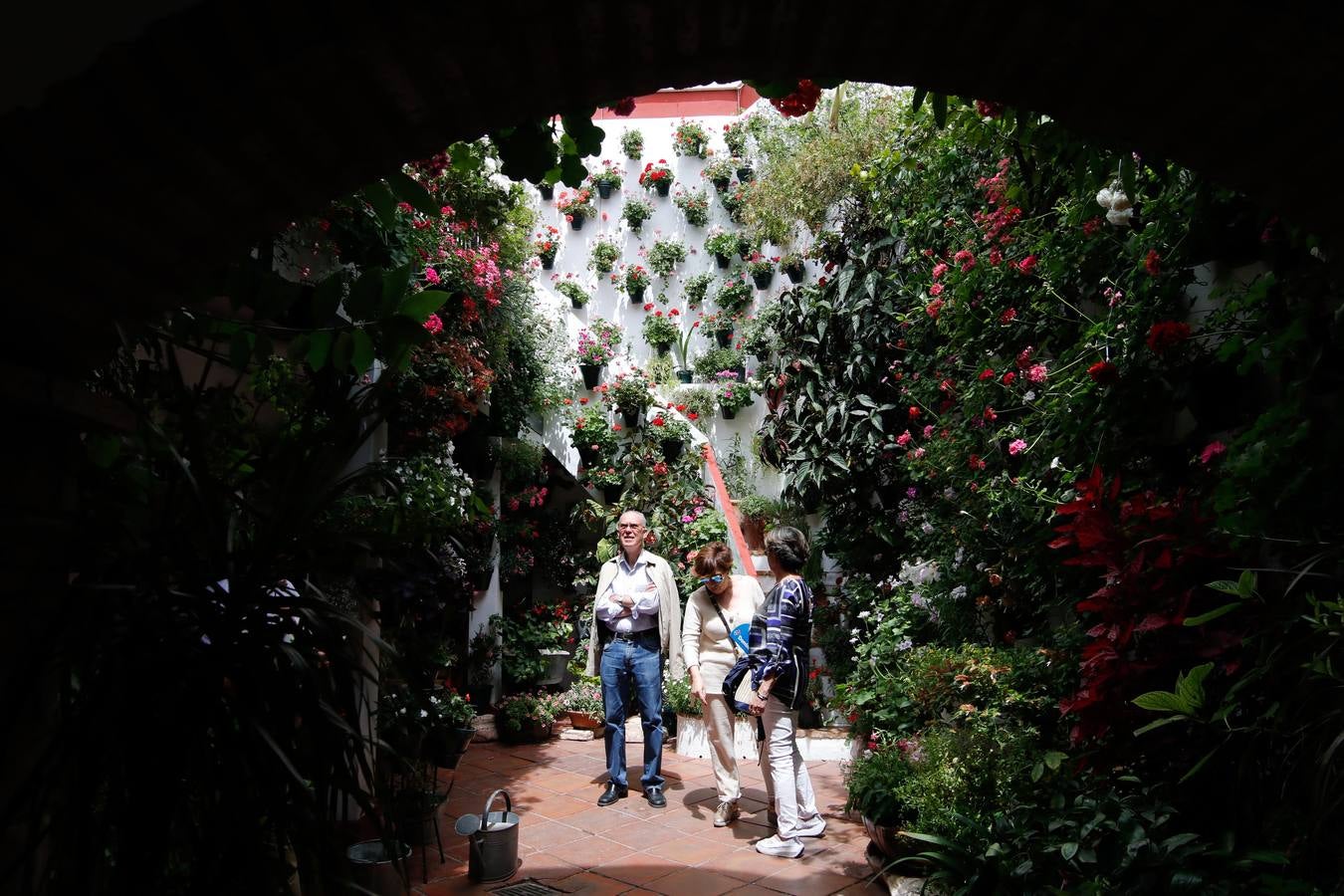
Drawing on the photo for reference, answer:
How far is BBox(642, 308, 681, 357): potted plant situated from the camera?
11.6 m

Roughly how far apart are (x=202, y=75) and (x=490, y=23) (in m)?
0.48

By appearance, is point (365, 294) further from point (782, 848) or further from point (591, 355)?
point (591, 355)

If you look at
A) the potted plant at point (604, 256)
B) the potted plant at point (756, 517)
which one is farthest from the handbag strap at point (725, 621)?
the potted plant at point (604, 256)

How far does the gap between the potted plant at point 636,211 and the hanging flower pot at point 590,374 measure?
261 centimetres

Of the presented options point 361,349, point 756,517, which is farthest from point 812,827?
point 756,517

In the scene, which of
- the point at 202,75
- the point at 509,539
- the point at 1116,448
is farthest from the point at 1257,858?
the point at 509,539

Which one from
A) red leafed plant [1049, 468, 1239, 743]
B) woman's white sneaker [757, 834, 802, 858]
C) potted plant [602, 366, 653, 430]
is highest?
potted plant [602, 366, 653, 430]

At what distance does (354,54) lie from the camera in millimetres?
1487

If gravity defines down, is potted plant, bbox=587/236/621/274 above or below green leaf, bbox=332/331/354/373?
above

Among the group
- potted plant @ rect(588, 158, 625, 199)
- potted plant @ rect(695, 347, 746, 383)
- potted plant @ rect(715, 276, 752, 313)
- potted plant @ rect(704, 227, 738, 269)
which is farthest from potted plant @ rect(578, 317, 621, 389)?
potted plant @ rect(588, 158, 625, 199)

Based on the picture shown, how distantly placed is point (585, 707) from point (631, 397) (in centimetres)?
→ 336

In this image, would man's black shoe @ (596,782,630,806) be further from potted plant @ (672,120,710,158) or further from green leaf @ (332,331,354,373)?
potted plant @ (672,120,710,158)

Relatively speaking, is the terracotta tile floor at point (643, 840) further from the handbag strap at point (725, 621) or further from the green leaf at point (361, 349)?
the green leaf at point (361, 349)

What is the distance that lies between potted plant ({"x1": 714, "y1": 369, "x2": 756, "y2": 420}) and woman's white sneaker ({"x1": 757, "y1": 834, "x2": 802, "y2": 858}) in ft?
21.7
